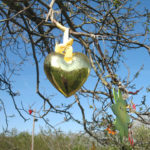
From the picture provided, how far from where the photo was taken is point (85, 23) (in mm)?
1401

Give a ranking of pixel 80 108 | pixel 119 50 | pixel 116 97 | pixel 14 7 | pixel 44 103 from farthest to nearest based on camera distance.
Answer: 1. pixel 119 50
2. pixel 44 103
3. pixel 14 7
4. pixel 80 108
5. pixel 116 97

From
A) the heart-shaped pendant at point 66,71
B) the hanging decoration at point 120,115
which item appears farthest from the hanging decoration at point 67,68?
the hanging decoration at point 120,115

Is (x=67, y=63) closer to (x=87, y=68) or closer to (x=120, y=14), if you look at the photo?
(x=87, y=68)

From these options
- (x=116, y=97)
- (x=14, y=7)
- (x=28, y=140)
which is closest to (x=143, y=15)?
(x=14, y=7)

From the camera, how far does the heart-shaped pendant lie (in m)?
0.42

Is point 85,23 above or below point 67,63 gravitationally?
above

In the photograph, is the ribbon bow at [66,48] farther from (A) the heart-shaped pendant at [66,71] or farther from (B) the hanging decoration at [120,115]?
(B) the hanging decoration at [120,115]

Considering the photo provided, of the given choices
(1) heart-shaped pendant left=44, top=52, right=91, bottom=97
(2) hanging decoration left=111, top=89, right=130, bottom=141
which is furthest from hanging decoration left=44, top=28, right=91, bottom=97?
(2) hanging decoration left=111, top=89, right=130, bottom=141

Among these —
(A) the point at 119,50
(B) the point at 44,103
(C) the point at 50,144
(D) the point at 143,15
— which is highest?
(D) the point at 143,15

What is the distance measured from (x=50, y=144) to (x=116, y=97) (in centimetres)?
212

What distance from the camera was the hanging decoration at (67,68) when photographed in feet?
1.37

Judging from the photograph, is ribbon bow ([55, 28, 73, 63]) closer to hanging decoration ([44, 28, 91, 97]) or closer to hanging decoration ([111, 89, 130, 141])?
hanging decoration ([44, 28, 91, 97])

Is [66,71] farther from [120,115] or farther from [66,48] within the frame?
[120,115]

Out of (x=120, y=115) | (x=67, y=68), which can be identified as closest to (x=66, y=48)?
(x=67, y=68)
